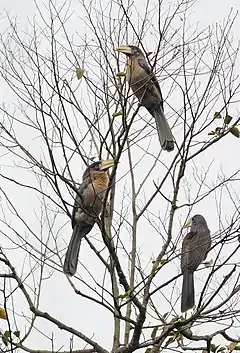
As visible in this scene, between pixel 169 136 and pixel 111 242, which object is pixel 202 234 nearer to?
pixel 169 136

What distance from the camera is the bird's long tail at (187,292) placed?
3.85 metres

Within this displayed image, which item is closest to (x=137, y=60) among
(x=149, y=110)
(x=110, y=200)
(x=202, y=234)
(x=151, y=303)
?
(x=149, y=110)

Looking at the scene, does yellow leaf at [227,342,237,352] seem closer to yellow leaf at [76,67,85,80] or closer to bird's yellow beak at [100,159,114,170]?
bird's yellow beak at [100,159,114,170]

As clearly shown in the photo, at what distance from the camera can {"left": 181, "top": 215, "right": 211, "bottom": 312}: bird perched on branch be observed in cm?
374

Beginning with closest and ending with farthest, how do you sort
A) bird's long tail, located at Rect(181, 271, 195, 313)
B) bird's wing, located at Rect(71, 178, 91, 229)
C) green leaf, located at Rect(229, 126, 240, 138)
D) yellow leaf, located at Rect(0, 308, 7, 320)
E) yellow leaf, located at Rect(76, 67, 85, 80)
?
yellow leaf, located at Rect(0, 308, 7, 320) → bird's wing, located at Rect(71, 178, 91, 229) → green leaf, located at Rect(229, 126, 240, 138) → yellow leaf, located at Rect(76, 67, 85, 80) → bird's long tail, located at Rect(181, 271, 195, 313)

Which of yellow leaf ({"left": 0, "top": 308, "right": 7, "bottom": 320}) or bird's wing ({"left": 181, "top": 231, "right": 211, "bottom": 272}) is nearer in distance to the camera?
yellow leaf ({"left": 0, "top": 308, "right": 7, "bottom": 320})

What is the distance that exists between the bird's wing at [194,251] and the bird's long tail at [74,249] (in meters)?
0.59

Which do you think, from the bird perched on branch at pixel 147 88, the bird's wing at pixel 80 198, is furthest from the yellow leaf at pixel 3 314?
the bird perched on branch at pixel 147 88

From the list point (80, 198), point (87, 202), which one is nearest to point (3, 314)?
point (80, 198)

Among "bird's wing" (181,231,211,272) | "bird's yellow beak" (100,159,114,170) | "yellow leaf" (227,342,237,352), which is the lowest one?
"yellow leaf" (227,342,237,352)

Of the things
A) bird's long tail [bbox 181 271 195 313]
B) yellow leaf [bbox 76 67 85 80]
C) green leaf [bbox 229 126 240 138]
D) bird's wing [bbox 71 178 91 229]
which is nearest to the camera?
bird's wing [bbox 71 178 91 229]

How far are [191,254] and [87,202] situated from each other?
72cm

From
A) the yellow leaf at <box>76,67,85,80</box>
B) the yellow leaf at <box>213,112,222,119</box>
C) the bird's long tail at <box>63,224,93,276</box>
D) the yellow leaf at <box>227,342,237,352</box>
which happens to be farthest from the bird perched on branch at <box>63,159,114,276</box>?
the yellow leaf at <box>227,342,237,352</box>

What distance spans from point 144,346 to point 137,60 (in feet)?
5.51
